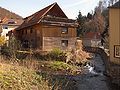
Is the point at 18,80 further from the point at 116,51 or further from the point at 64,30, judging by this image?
the point at 64,30

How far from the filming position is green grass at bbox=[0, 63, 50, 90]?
46.1ft

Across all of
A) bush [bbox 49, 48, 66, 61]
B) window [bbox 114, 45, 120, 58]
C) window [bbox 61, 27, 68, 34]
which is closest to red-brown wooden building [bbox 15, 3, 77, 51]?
window [bbox 61, 27, 68, 34]

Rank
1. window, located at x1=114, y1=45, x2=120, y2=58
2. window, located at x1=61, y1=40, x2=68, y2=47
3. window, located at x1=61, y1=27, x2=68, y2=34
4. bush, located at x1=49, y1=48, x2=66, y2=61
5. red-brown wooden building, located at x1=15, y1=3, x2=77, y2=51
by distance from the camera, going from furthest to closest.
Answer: window, located at x1=61, y1=27, x2=68, y2=34 < window, located at x1=61, y1=40, x2=68, y2=47 < red-brown wooden building, located at x1=15, y1=3, x2=77, y2=51 < bush, located at x1=49, y1=48, x2=66, y2=61 < window, located at x1=114, y1=45, x2=120, y2=58

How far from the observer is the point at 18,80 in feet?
48.8

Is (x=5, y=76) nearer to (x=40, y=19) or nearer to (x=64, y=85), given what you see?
(x=64, y=85)

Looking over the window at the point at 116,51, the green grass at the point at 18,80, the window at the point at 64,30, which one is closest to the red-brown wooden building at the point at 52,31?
the window at the point at 64,30

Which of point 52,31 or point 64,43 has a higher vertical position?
point 52,31

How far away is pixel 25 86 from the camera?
47.5 feet

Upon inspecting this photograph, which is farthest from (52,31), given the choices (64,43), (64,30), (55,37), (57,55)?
(57,55)

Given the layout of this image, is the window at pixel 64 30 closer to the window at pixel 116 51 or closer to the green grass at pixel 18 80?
the window at pixel 116 51

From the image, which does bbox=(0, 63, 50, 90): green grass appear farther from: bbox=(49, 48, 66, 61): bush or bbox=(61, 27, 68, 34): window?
bbox=(61, 27, 68, 34): window

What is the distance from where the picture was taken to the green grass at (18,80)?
14.1 m

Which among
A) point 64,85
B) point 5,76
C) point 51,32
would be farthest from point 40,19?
point 5,76

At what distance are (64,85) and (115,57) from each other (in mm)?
6105
